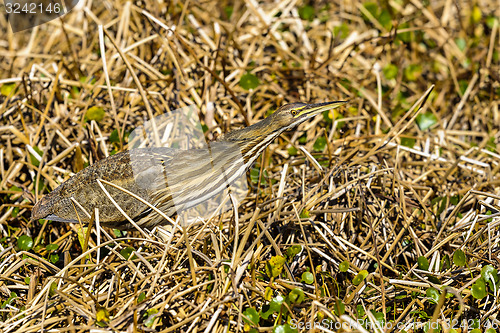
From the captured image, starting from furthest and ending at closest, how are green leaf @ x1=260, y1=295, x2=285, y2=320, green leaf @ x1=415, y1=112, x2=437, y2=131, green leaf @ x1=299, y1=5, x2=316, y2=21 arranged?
green leaf @ x1=299, y1=5, x2=316, y2=21
green leaf @ x1=415, y1=112, x2=437, y2=131
green leaf @ x1=260, y1=295, x2=285, y2=320

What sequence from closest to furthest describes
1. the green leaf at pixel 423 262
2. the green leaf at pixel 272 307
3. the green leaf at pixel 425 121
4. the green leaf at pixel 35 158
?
the green leaf at pixel 272 307
the green leaf at pixel 423 262
the green leaf at pixel 35 158
the green leaf at pixel 425 121

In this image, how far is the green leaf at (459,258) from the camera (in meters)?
2.12

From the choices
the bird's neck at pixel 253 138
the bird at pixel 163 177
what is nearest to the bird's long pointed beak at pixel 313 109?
the bird at pixel 163 177

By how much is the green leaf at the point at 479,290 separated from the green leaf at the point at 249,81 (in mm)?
1705

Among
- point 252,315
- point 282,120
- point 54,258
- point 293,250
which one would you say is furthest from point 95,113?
point 252,315

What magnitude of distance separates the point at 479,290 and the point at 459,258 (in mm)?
157

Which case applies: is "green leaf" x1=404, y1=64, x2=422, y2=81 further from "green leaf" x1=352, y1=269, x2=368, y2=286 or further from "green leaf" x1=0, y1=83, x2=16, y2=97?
"green leaf" x1=0, y1=83, x2=16, y2=97

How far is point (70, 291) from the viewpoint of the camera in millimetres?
2104

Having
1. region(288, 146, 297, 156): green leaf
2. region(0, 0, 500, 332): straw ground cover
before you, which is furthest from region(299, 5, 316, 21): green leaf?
region(288, 146, 297, 156): green leaf

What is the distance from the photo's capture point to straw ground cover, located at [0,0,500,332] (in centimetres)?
205

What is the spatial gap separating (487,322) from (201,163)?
4.59 ft

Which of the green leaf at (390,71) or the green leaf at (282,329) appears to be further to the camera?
the green leaf at (390,71)

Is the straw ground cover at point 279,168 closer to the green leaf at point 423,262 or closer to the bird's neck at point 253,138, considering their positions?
the green leaf at point 423,262

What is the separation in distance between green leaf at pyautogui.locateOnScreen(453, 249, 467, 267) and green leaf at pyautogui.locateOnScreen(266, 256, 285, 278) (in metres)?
0.74
